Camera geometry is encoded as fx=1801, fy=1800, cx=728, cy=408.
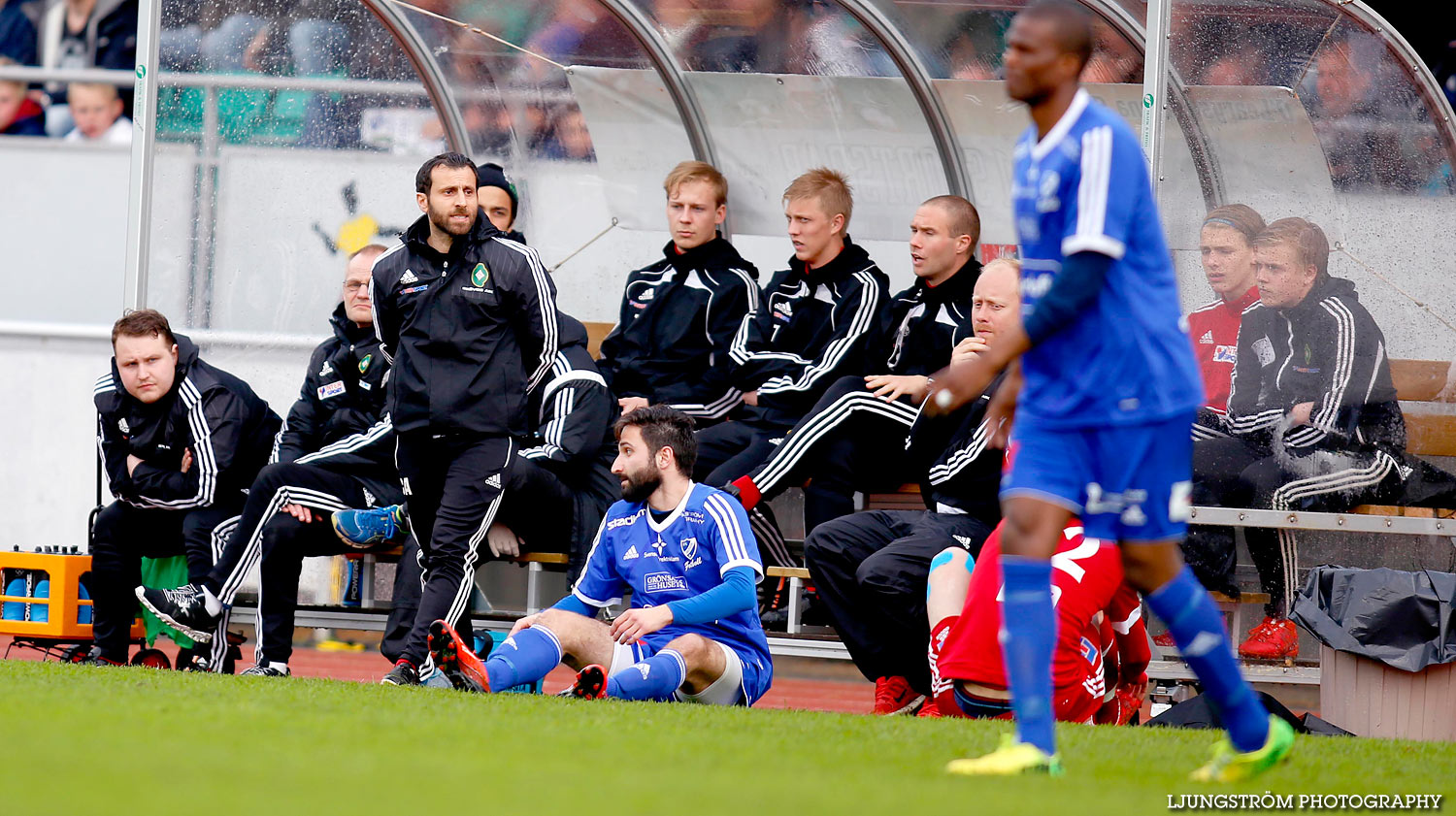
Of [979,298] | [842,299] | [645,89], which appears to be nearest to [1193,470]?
[979,298]

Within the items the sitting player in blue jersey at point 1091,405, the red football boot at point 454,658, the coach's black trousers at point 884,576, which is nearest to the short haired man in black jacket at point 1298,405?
the coach's black trousers at point 884,576

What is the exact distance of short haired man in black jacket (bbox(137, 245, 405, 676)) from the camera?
7320 mm

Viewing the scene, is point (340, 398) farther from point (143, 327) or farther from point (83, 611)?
point (83, 611)

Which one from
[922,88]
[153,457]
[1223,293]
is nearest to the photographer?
[1223,293]

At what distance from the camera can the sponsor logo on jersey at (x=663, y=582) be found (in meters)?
6.19

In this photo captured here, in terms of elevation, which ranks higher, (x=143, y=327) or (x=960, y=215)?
(x=960, y=215)

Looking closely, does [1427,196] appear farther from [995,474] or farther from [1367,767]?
[1367,767]

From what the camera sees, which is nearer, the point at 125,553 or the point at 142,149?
the point at 125,553

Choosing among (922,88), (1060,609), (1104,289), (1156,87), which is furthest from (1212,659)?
(922,88)

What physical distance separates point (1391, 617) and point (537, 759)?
3.40 meters

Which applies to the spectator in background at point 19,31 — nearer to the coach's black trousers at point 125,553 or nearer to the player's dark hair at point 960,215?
the coach's black trousers at point 125,553

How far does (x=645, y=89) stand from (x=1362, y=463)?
417 cm

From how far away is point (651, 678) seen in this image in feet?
19.0

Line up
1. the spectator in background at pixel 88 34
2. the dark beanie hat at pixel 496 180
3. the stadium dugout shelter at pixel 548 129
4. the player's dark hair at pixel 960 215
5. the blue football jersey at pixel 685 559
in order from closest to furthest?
the blue football jersey at pixel 685 559 → the player's dark hair at pixel 960 215 → the dark beanie hat at pixel 496 180 → the stadium dugout shelter at pixel 548 129 → the spectator in background at pixel 88 34
